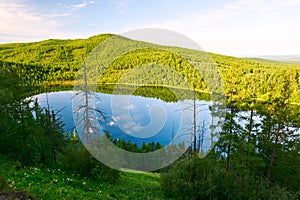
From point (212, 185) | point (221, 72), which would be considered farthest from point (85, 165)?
point (221, 72)

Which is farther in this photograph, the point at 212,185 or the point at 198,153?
the point at 198,153

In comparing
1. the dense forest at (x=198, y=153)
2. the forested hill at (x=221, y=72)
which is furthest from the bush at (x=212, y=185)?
the forested hill at (x=221, y=72)

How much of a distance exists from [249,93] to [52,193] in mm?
18277

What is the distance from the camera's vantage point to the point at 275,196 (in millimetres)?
12664

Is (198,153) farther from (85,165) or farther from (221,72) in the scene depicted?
(221,72)

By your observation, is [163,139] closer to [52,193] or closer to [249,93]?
[249,93]

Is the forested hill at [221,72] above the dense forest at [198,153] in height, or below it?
above

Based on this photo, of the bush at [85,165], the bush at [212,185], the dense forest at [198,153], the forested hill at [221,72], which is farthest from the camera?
the forested hill at [221,72]

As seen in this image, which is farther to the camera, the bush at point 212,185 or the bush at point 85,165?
the bush at point 85,165

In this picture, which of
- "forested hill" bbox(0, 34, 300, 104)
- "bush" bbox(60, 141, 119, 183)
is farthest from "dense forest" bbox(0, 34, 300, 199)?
"forested hill" bbox(0, 34, 300, 104)

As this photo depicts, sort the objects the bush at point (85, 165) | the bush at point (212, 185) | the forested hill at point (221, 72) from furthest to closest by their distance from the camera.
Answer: the forested hill at point (221, 72)
the bush at point (85, 165)
the bush at point (212, 185)

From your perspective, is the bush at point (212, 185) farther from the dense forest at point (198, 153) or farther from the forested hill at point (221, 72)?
the forested hill at point (221, 72)

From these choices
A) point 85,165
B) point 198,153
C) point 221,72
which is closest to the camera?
point 85,165

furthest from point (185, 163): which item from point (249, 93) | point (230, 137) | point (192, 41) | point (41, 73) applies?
point (41, 73)
